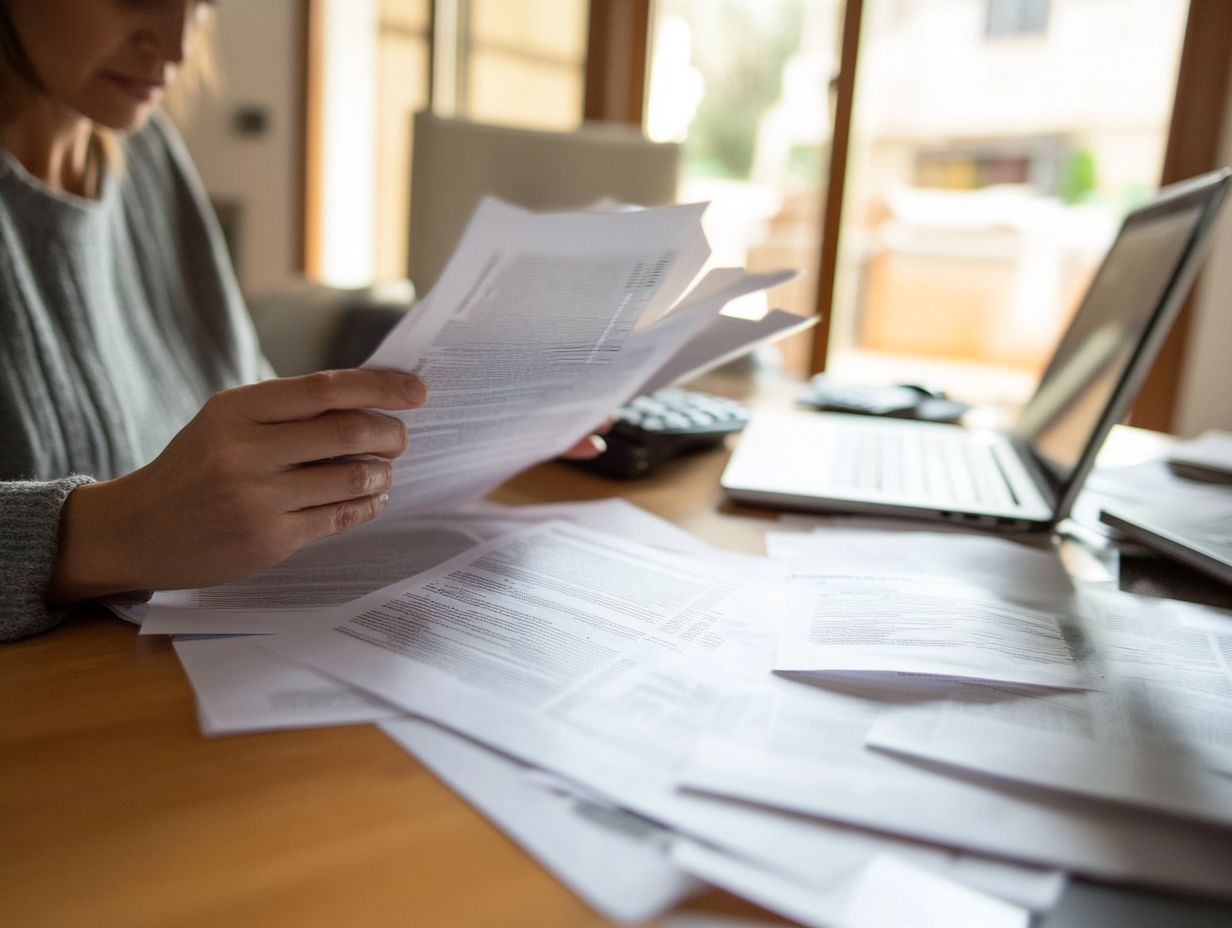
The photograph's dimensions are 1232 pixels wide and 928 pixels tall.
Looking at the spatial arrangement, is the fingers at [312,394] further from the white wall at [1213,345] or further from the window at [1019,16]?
the window at [1019,16]

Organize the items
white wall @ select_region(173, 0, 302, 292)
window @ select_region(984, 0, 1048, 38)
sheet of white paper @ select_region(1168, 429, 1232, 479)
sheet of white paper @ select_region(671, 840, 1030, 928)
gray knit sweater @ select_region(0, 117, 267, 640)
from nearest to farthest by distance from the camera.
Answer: sheet of white paper @ select_region(671, 840, 1030, 928), gray knit sweater @ select_region(0, 117, 267, 640), sheet of white paper @ select_region(1168, 429, 1232, 479), white wall @ select_region(173, 0, 302, 292), window @ select_region(984, 0, 1048, 38)

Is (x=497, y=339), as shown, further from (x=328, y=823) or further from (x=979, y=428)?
(x=979, y=428)

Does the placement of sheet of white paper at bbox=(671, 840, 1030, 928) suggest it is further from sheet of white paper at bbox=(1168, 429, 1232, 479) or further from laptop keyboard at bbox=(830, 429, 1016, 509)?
sheet of white paper at bbox=(1168, 429, 1232, 479)

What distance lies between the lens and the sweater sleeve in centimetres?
46

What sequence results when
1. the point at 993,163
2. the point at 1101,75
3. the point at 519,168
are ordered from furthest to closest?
the point at 993,163 < the point at 1101,75 < the point at 519,168

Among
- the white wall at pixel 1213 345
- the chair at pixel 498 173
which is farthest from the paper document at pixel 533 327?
the white wall at pixel 1213 345

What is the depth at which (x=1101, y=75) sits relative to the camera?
4602 millimetres

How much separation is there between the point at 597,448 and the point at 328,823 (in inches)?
19.5

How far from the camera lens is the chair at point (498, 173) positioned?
1.46 metres

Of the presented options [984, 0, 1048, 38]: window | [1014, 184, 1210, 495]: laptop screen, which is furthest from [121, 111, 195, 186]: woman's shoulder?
[984, 0, 1048, 38]: window

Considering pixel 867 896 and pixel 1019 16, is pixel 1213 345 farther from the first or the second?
pixel 1019 16

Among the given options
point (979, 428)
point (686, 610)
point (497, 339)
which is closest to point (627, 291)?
point (497, 339)

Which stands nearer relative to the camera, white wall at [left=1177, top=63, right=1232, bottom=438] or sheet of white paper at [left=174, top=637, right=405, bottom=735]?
sheet of white paper at [left=174, top=637, right=405, bottom=735]

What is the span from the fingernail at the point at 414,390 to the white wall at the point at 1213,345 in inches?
81.3
